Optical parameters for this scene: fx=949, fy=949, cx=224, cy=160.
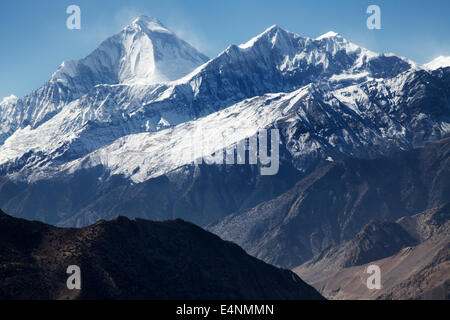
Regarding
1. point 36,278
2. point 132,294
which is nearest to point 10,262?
point 36,278
